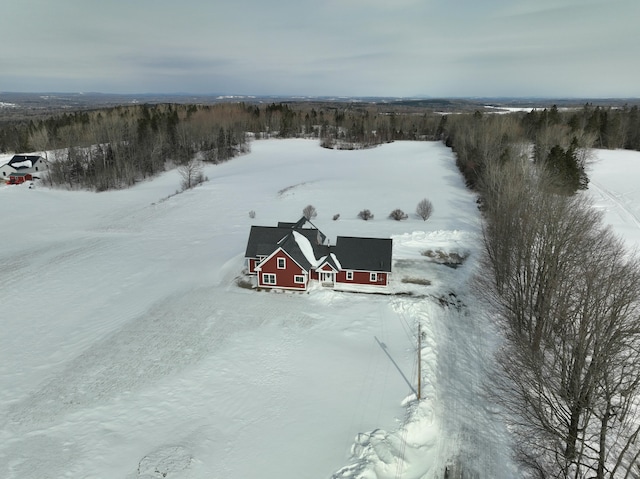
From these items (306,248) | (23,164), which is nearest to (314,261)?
(306,248)

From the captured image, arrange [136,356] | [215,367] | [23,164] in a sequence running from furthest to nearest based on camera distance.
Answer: [23,164] < [136,356] < [215,367]

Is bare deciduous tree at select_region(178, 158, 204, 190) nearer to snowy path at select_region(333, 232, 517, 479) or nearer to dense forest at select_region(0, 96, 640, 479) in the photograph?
dense forest at select_region(0, 96, 640, 479)

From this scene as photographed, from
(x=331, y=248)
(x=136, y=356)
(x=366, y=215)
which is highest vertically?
(x=331, y=248)

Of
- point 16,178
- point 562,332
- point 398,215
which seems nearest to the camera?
point 562,332

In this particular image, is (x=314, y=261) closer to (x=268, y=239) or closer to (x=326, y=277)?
(x=326, y=277)

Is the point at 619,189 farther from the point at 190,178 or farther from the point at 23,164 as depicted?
the point at 23,164

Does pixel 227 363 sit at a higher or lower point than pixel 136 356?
higher

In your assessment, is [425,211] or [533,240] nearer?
[533,240]
